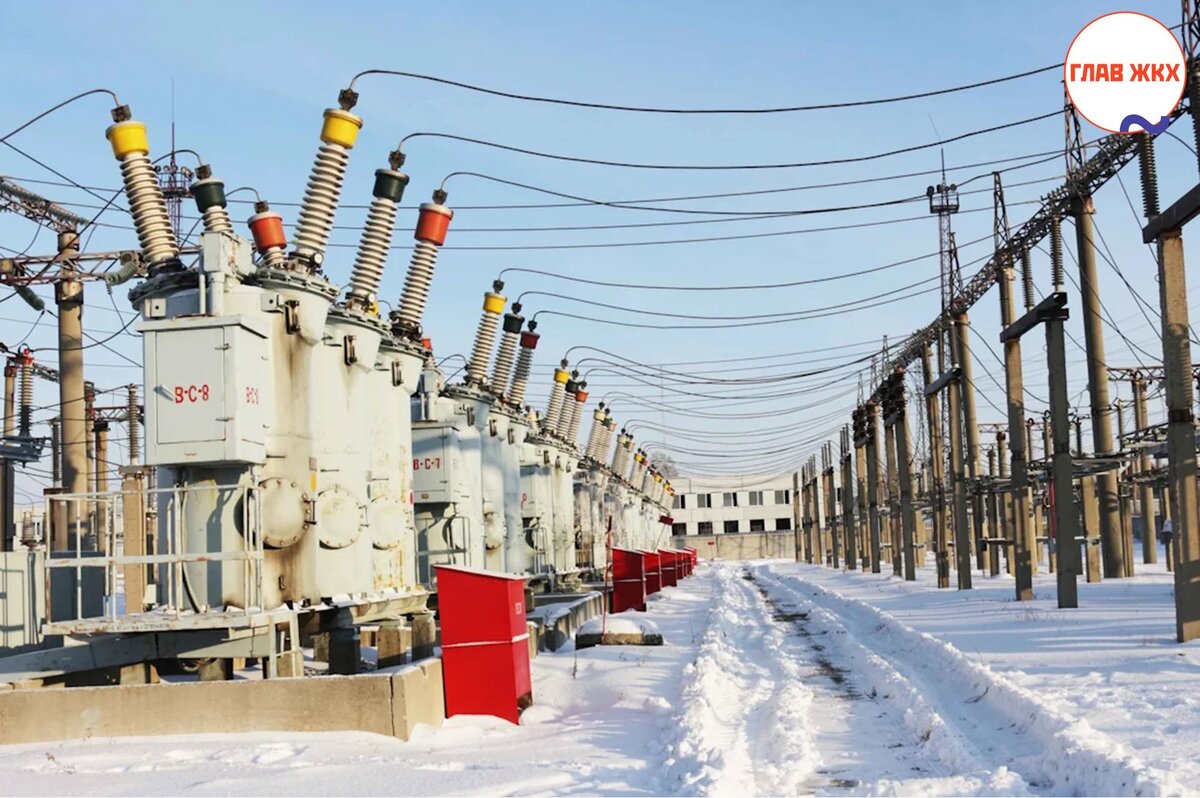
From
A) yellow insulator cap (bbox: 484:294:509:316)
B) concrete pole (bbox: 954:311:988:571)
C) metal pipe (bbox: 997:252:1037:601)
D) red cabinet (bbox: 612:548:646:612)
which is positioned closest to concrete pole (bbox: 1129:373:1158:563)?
concrete pole (bbox: 954:311:988:571)

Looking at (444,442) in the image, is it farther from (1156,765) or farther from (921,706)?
(1156,765)

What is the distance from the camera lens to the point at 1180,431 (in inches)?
644

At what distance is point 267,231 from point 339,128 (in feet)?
4.84

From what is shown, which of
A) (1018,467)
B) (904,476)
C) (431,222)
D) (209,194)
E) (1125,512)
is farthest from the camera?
(1125,512)

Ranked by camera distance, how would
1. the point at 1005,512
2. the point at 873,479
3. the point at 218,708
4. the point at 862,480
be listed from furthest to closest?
the point at 862,480
the point at 1005,512
the point at 873,479
the point at 218,708

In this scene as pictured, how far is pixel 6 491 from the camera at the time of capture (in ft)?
116

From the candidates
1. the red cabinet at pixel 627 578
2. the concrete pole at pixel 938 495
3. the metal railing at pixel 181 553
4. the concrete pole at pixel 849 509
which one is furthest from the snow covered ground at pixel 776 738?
the concrete pole at pixel 849 509

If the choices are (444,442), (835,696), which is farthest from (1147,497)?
(835,696)

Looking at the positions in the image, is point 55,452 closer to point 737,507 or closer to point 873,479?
point 873,479

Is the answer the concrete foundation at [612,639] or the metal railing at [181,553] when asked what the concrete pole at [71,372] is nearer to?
the concrete foundation at [612,639]

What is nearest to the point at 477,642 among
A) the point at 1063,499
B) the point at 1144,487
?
the point at 1063,499

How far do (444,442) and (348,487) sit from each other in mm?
7267

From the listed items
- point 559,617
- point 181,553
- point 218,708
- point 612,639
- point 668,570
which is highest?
point 181,553

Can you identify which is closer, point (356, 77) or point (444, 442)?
point (356, 77)
